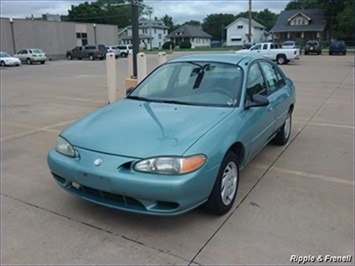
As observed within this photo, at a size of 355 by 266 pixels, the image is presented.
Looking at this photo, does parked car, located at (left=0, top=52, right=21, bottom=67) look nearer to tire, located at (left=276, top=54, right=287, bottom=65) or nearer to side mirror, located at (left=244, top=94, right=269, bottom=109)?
tire, located at (left=276, top=54, right=287, bottom=65)

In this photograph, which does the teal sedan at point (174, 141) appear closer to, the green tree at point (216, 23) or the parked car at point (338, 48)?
the parked car at point (338, 48)

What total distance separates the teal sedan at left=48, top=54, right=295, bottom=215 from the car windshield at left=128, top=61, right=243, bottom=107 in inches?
0.5

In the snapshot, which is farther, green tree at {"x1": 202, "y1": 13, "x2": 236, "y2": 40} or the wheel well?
green tree at {"x1": 202, "y1": 13, "x2": 236, "y2": 40}

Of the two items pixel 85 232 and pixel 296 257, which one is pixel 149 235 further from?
pixel 296 257

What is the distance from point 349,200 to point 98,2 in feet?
284

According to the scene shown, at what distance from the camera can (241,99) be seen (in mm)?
3840

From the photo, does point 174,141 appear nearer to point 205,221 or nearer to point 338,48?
point 205,221

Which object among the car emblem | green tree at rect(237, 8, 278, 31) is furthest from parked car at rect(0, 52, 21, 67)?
green tree at rect(237, 8, 278, 31)

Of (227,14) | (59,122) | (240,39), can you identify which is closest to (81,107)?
(59,122)

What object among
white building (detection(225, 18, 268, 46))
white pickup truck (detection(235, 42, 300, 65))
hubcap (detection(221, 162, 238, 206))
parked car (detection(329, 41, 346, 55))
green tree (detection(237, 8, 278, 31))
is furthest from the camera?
green tree (detection(237, 8, 278, 31))

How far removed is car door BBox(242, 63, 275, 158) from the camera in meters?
3.84

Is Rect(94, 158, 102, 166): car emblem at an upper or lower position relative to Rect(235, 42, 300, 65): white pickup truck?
lower

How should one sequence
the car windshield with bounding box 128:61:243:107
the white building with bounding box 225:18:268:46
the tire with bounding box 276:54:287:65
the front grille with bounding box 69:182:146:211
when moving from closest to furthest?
1. the front grille with bounding box 69:182:146:211
2. the car windshield with bounding box 128:61:243:107
3. the tire with bounding box 276:54:287:65
4. the white building with bounding box 225:18:268:46

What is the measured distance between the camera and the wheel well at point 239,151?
3.55 metres
